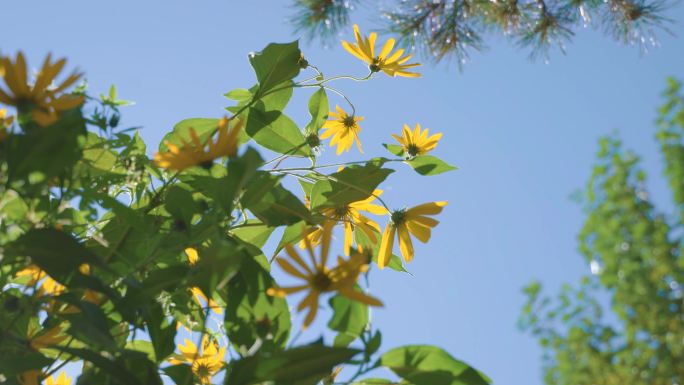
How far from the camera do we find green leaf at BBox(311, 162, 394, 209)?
27.2 inches

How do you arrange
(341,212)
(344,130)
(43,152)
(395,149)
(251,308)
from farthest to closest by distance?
(344,130) < (395,149) < (341,212) < (251,308) < (43,152)

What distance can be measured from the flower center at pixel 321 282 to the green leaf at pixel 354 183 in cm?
23

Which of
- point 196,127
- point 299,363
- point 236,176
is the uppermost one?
point 196,127

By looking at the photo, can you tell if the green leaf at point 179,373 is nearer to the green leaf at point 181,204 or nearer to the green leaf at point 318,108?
the green leaf at point 181,204

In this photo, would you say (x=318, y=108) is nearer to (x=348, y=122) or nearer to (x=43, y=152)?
(x=348, y=122)

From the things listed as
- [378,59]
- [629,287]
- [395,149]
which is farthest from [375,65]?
[629,287]

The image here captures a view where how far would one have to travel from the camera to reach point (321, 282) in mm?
452

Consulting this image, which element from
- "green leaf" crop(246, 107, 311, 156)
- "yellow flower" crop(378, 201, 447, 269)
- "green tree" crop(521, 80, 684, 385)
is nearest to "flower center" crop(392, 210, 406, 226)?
"yellow flower" crop(378, 201, 447, 269)

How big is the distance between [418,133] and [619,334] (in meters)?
5.26

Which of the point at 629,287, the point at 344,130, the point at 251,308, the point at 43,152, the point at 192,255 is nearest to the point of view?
the point at 43,152

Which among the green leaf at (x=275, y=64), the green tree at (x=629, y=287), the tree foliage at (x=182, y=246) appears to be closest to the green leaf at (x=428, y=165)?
the tree foliage at (x=182, y=246)

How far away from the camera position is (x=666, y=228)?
579cm

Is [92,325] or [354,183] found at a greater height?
[354,183]

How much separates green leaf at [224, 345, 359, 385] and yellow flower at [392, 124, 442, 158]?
20.1 inches
